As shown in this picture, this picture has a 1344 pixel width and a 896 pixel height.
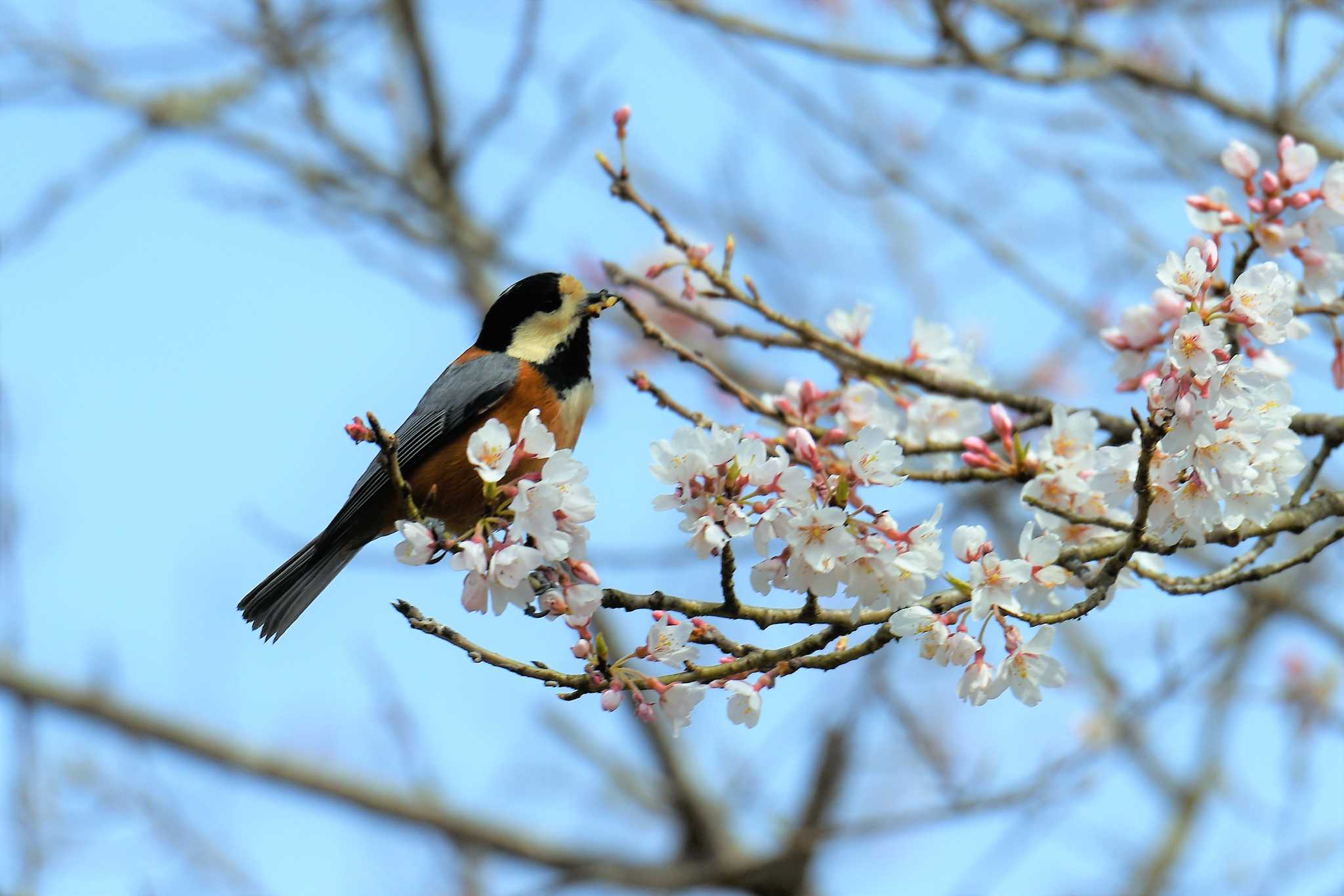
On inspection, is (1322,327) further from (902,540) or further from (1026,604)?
(902,540)

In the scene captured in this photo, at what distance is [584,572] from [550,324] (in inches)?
69.1

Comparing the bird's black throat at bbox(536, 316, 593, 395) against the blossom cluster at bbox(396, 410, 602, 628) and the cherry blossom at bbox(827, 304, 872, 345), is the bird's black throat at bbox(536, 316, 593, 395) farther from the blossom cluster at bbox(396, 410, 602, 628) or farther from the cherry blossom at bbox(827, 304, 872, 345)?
Result: the blossom cluster at bbox(396, 410, 602, 628)

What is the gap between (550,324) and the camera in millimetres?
3828

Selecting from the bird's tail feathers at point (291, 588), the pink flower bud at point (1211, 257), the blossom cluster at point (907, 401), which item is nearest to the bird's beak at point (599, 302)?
the blossom cluster at point (907, 401)

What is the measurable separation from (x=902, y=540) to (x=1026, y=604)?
1.33ft

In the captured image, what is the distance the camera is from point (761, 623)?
86.3 inches

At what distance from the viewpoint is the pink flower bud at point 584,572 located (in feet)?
7.13

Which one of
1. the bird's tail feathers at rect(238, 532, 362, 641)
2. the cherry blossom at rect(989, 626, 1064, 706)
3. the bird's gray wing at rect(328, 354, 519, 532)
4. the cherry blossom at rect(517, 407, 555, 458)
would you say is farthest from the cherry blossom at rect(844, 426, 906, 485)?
the bird's tail feathers at rect(238, 532, 362, 641)

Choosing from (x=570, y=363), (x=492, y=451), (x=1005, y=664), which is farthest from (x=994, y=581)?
(x=570, y=363)

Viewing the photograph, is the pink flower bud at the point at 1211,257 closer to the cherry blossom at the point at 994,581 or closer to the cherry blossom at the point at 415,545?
the cherry blossom at the point at 994,581

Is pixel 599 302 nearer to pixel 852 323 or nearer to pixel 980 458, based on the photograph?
pixel 852 323

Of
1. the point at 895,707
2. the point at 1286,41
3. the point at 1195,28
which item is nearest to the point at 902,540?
the point at 1286,41

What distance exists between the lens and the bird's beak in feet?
11.1

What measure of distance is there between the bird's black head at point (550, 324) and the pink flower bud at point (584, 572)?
152cm
